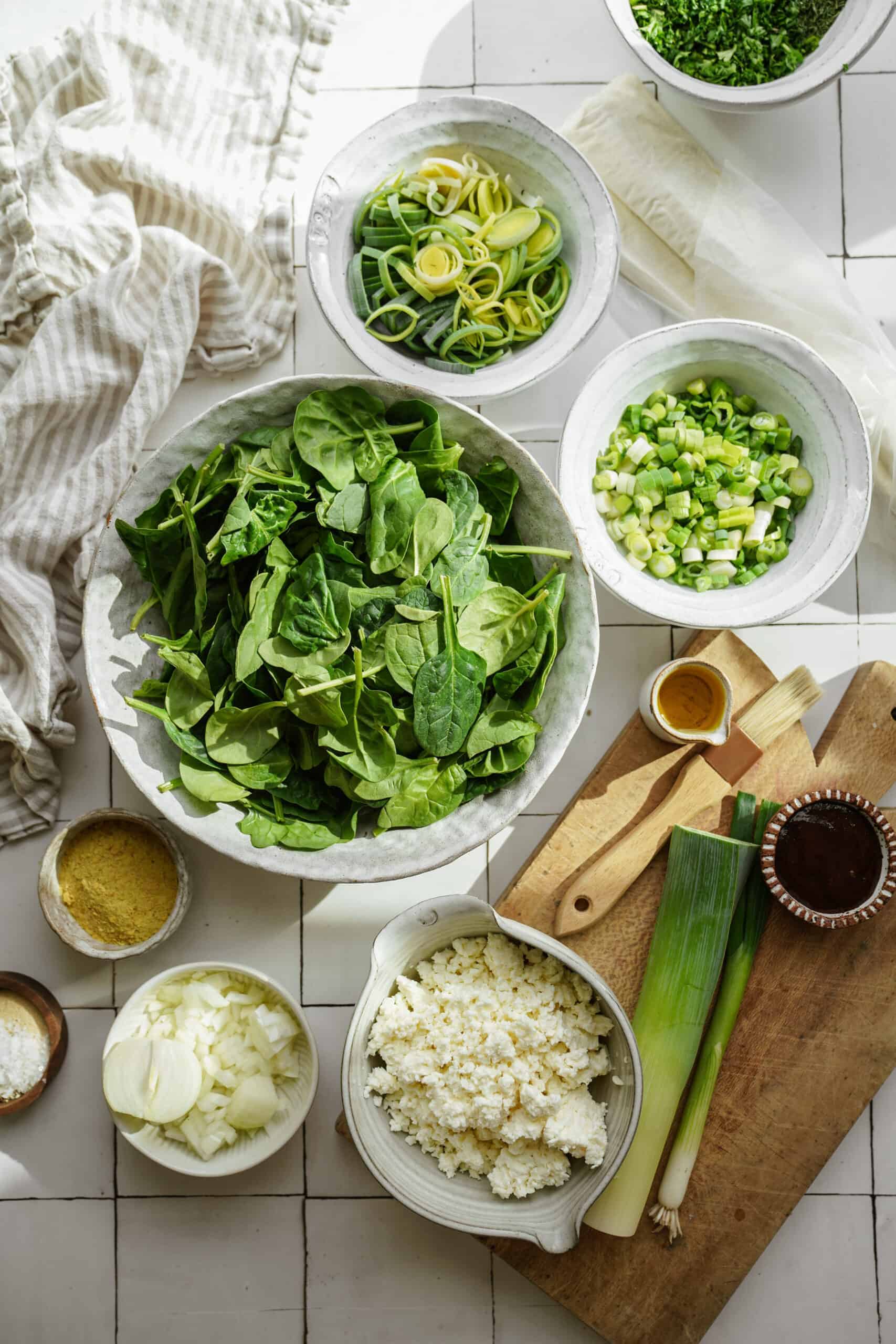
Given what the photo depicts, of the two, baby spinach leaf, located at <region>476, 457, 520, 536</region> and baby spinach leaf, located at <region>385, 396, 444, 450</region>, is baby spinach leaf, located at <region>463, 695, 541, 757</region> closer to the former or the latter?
baby spinach leaf, located at <region>476, 457, 520, 536</region>

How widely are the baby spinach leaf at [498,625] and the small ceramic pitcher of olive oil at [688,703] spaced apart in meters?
0.29

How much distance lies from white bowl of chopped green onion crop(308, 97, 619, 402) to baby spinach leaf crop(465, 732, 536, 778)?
0.52m

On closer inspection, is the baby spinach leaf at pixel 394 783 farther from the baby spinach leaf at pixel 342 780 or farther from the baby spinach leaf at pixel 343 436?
the baby spinach leaf at pixel 343 436

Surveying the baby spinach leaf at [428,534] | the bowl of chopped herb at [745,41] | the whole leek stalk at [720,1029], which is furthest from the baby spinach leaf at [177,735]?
the bowl of chopped herb at [745,41]

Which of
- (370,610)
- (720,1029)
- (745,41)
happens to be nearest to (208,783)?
(370,610)

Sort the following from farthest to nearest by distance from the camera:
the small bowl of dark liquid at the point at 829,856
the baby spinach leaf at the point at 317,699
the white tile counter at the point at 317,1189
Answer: the white tile counter at the point at 317,1189 → the small bowl of dark liquid at the point at 829,856 → the baby spinach leaf at the point at 317,699

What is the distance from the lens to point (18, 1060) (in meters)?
1.51

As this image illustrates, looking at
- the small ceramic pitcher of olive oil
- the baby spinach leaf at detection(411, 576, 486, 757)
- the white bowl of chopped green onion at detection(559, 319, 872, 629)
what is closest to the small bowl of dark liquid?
the small ceramic pitcher of olive oil

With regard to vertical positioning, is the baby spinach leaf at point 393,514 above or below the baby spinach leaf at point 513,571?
above

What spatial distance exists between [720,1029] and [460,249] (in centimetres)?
120

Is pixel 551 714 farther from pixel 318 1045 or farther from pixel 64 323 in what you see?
pixel 64 323

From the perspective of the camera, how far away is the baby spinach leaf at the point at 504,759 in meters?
1.28

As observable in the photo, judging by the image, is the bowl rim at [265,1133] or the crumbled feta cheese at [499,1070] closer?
the crumbled feta cheese at [499,1070]

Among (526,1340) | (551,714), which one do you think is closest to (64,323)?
(551,714)
